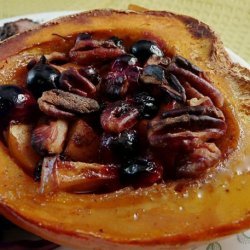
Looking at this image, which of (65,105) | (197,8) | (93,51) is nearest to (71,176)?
(65,105)

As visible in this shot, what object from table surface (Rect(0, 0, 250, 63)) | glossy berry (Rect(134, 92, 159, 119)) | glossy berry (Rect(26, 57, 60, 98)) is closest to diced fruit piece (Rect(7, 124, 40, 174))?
glossy berry (Rect(26, 57, 60, 98))

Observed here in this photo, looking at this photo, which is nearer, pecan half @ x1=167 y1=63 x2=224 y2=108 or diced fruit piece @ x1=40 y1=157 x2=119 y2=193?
diced fruit piece @ x1=40 y1=157 x2=119 y2=193

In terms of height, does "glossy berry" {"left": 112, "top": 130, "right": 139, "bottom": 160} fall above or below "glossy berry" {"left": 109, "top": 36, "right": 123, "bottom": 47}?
below

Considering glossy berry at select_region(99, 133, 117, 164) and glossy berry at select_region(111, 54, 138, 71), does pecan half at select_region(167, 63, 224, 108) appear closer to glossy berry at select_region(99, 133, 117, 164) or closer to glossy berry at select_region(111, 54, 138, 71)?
glossy berry at select_region(111, 54, 138, 71)

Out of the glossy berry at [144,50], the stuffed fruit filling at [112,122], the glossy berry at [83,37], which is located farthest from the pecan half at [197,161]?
the glossy berry at [83,37]

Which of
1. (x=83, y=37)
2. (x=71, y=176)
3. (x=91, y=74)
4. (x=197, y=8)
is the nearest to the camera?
(x=71, y=176)

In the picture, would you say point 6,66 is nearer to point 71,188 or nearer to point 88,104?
point 88,104

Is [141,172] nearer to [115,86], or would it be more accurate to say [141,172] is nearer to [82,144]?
[82,144]

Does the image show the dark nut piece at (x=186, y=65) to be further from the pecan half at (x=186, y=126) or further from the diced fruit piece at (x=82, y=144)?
the diced fruit piece at (x=82, y=144)
